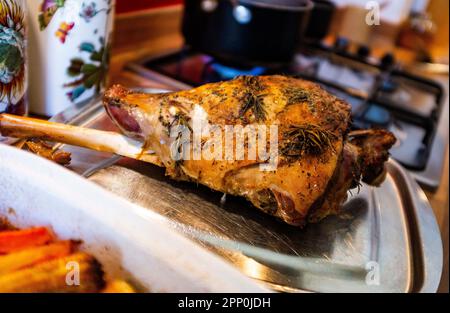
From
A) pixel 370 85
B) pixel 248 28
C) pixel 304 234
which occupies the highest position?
pixel 248 28

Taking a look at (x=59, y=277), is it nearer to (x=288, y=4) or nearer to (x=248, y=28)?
(x=248, y=28)

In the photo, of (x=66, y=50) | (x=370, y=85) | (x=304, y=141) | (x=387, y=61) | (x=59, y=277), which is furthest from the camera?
(x=387, y=61)

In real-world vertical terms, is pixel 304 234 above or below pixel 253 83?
below

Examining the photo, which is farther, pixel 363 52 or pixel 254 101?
pixel 363 52

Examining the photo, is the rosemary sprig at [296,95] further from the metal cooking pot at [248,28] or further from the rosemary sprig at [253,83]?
the metal cooking pot at [248,28]

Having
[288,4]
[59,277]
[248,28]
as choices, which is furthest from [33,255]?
[288,4]

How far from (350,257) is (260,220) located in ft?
0.52

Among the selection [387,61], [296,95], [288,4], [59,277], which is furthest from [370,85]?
[59,277]

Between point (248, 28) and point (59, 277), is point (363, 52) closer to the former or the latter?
point (248, 28)

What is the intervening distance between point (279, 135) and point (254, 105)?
7cm

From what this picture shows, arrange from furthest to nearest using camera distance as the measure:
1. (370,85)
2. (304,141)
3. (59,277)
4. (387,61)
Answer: (387,61) < (370,85) < (304,141) < (59,277)

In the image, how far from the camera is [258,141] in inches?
25.0
